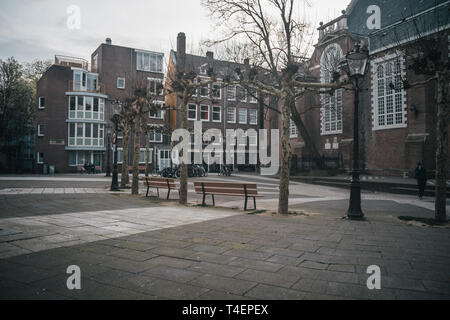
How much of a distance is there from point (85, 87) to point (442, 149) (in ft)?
125

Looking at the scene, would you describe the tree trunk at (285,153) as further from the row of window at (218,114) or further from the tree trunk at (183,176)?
the row of window at (218,114)

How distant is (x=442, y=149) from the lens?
7.97m

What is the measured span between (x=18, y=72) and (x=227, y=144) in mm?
27186

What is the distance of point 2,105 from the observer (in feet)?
117

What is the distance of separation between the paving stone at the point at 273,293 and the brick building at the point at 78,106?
33043mm

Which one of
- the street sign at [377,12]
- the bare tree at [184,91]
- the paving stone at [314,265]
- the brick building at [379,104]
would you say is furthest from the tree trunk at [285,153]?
the street sign at [377,12]

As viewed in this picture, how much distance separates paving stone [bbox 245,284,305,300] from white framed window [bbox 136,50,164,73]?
4029cm

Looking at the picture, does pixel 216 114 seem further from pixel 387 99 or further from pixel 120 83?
pixel 387 99

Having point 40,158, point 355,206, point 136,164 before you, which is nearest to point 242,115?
point 40,158

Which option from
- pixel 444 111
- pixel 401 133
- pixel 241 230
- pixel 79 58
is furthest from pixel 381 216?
pixel 79 58

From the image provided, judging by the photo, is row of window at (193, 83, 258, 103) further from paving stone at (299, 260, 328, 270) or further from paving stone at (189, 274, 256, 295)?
paving stone at (189, 274, 256, 295)

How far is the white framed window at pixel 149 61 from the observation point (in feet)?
130

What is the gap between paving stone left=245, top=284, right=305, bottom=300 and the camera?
3.11 meters
